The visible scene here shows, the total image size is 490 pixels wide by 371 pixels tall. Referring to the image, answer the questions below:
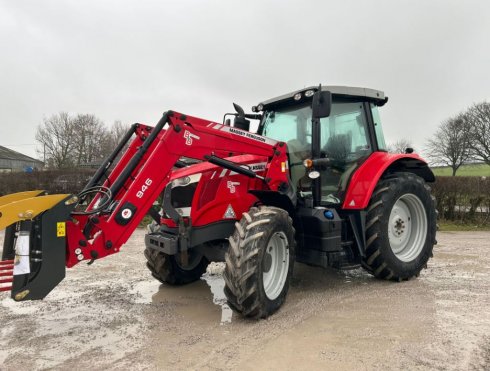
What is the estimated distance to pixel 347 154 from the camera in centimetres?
501

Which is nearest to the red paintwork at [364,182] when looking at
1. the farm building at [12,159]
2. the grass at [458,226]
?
the grass at [458,226]

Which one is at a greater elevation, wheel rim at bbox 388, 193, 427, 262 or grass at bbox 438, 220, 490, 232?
wheel rim at bbox 388, 193, 427, 262

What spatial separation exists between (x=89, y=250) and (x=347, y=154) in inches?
125

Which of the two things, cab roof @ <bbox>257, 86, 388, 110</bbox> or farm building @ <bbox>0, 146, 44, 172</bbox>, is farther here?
farm building @ <bbox>0, 146, 44, 172</bbox>

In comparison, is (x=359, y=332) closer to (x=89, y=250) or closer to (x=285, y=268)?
(x=285, y=268)

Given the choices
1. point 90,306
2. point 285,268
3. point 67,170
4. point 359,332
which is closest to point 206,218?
point 285,268

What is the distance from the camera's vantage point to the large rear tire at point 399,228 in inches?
186

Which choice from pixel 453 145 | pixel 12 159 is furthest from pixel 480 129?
pixel 12 159

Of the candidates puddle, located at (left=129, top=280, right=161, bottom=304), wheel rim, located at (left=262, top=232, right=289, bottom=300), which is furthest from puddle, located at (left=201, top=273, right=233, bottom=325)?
puddle, located at (left=129, top=280, right=161, bottom=304)

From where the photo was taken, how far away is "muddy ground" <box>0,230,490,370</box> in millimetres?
→ 2975

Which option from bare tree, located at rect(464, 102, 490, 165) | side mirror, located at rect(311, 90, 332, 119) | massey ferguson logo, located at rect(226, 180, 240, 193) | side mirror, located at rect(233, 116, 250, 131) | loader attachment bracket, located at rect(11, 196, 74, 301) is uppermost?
bare tree, located at rect(464, 102, 490, 165)

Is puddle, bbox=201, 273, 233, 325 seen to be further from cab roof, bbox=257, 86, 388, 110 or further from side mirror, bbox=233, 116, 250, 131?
cab roof, bbox=257, 86, 388, 110

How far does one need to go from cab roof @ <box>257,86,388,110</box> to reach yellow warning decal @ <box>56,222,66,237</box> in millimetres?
3008

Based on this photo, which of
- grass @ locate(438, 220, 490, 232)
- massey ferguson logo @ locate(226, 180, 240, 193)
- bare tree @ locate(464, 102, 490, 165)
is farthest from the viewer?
bare tree @ locate(464, 102, 490, 165)
